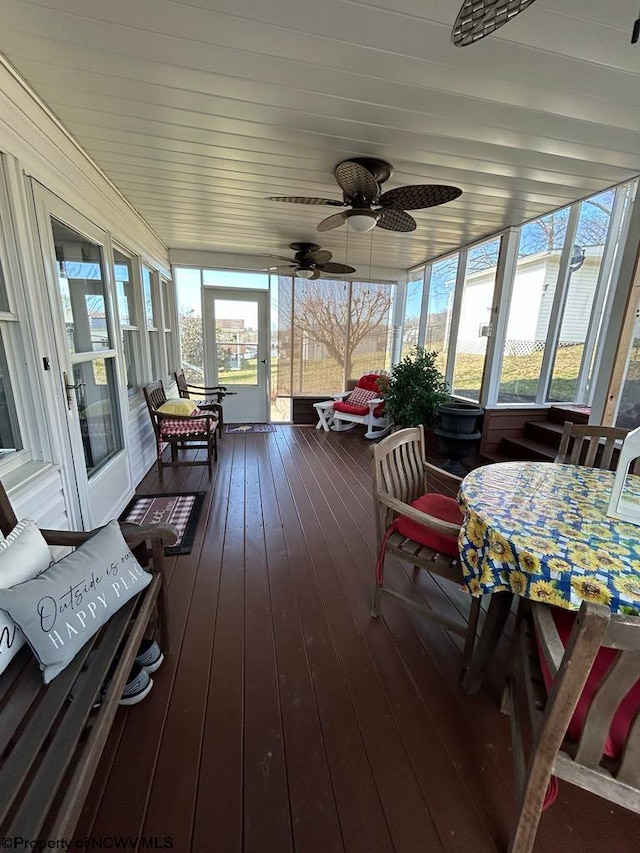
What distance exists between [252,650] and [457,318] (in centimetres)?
413

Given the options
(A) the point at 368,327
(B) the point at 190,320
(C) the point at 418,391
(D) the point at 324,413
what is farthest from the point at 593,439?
(B) the point at 190,320

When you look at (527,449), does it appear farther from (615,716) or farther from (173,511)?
(173,511)

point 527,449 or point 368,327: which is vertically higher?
point 368,327

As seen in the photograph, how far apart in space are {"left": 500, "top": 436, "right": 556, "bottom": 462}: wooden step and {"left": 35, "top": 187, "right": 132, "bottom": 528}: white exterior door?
3695 mm

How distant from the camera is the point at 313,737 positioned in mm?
1198

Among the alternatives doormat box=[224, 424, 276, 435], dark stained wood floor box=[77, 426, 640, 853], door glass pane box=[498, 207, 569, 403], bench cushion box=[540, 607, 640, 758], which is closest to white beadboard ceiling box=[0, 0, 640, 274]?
door glass pane box=[498, 207, 569, 403]

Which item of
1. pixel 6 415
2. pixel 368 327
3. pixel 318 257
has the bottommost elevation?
pixel 6 415

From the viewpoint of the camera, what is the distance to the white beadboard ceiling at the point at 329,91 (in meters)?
1.27

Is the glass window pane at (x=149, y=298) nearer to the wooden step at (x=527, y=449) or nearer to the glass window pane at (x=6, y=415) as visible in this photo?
the glass window pane at (x=6, y=415)

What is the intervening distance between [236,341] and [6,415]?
A: 380 centimetres

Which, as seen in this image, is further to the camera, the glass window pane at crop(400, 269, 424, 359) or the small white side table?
the glass window pane at crop(400, 269, 424, 359)

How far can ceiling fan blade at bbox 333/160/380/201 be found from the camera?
1947mm

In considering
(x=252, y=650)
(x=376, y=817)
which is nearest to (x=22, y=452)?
(x=252, y=650)

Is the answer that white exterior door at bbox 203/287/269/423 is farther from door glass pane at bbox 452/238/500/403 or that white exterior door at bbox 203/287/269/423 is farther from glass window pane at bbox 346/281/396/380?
door glass pane at bbox 452/238/500/403
